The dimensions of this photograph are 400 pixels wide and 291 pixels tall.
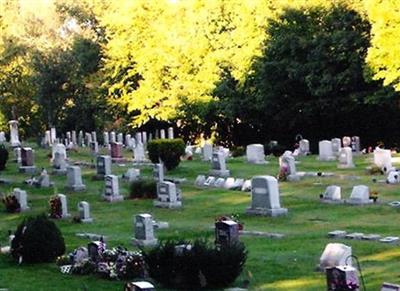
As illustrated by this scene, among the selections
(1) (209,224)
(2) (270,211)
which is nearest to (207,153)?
(2) (270,211)

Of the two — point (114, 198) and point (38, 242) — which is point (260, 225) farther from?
point (114, 198)

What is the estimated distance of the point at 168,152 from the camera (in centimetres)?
3788

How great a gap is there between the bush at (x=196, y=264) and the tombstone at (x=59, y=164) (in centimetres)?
2428

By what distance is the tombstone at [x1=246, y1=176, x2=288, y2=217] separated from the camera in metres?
24.3

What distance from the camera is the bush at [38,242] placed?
19.7m

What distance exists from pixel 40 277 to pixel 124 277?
2185mm

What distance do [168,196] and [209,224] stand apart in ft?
14.2

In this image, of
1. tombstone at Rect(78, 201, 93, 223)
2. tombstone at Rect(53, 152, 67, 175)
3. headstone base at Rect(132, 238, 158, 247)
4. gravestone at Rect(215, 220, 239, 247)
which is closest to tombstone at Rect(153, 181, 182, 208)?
tombstone at Rect(78, 201, 93, 223)

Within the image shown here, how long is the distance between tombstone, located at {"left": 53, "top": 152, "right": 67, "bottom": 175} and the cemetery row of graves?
109 mm

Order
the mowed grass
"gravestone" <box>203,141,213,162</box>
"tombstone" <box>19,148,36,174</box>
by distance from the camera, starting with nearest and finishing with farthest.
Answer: the mowed grass, "tombstone" <box>19,148,36,174</box>, "gravestone" <box>203,141,213,162</box>

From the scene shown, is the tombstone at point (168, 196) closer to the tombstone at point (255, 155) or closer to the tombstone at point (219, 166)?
the tombstone at point (219, 166)

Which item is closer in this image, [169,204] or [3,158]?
[169,204]

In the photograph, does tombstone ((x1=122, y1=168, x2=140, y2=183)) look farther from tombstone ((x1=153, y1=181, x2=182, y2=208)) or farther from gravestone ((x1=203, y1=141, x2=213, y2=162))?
tombstone ((x1=153, y1=181, x2=182, y2=208))

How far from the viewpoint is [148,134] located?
6369 cm
